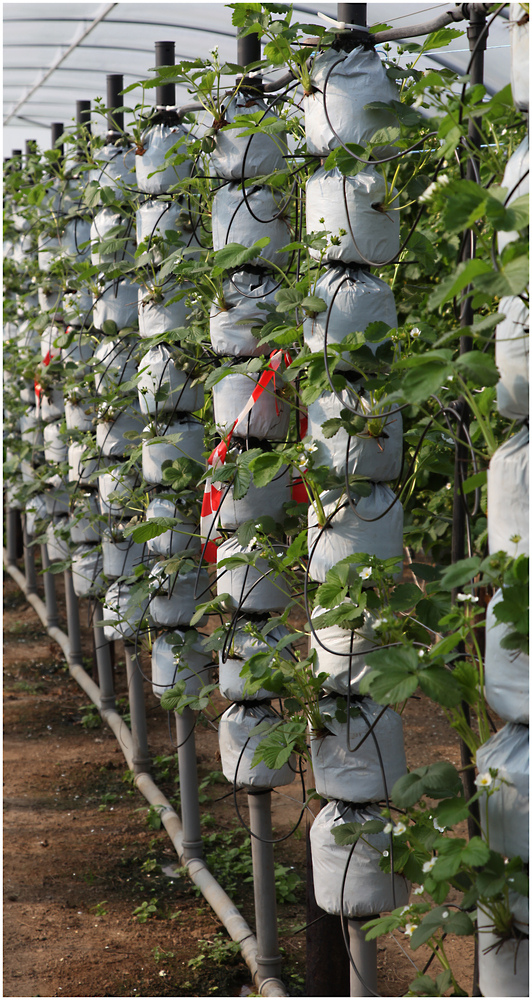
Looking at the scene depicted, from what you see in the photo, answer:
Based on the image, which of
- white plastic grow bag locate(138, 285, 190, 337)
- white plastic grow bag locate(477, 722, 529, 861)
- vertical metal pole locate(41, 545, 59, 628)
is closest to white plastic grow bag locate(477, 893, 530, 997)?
white plastic grow bag locate(477, 722, 529, 861)

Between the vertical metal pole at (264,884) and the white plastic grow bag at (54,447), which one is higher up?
the white plastic grow bag at (54,447)

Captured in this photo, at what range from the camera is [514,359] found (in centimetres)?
112

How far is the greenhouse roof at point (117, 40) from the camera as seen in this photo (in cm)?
309

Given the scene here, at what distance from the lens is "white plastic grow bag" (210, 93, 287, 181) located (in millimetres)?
2188

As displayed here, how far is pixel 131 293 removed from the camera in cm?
361

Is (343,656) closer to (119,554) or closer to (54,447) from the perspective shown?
(119,554)

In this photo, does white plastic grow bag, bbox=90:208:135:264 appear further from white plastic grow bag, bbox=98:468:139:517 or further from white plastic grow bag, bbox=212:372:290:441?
white plastic grow bag, bbox=212:372:290:441

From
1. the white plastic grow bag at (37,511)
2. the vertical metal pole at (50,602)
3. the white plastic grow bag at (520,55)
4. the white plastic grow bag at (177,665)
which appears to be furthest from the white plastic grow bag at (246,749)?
the vertical metal pole at (50,602)

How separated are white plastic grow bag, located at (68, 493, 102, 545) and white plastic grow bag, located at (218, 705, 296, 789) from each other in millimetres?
1814

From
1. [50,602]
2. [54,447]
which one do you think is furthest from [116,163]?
[50,602]

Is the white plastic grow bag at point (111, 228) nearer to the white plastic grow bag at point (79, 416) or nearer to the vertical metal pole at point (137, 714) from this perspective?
the white plastic grow bag at point (79, 416)

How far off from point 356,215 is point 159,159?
1381mm

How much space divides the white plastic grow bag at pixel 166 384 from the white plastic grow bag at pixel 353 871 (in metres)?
1.50

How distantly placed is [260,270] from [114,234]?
121 cm
